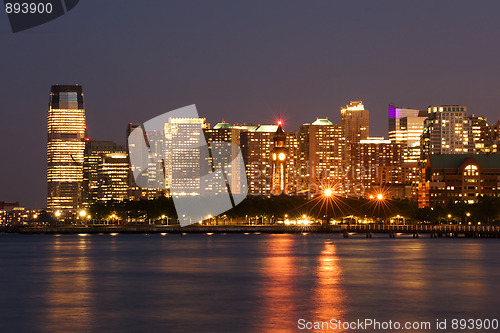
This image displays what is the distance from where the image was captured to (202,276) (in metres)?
89.5

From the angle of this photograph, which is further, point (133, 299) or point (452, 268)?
point (452, 268)

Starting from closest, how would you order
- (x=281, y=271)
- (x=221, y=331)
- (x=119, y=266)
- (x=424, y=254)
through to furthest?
(x=221, y=331) < (x=281, y=271) < (x=119, y=266) < (x=424, y=254)

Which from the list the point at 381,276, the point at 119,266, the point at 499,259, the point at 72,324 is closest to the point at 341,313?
the point at 72,324

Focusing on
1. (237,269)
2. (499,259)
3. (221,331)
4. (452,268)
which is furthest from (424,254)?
(221,331)

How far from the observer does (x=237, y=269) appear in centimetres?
9944

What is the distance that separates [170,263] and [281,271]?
19159 mm

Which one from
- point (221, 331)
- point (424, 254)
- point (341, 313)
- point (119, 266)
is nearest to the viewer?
point (221, 331)

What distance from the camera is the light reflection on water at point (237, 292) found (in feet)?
185

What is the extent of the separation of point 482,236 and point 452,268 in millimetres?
100958

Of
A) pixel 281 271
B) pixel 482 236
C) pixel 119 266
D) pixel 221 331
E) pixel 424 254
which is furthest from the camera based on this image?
pixel 482 236

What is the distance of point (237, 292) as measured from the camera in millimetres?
73062

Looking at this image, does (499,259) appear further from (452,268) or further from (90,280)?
(90,280)

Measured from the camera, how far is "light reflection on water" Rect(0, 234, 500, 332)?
56.5m

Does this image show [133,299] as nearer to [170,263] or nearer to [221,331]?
[221,331]
